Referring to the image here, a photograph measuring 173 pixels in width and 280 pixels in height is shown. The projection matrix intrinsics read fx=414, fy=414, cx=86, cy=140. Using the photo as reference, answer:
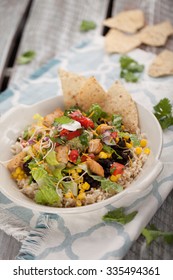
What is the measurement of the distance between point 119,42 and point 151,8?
104cm

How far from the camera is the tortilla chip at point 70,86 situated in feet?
12.5

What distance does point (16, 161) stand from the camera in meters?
3.32

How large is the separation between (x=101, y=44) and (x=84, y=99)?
5.31 ft

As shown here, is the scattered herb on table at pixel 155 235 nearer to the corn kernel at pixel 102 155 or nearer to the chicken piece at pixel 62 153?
the corn kernel at pixel 102 155

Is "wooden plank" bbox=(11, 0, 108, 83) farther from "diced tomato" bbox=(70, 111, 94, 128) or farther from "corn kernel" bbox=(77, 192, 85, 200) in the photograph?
"corn kernel" bbox=(77, 192, 85, 200)

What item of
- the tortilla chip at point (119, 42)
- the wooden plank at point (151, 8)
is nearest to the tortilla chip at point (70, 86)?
the tortilla chip at point (119, 42)

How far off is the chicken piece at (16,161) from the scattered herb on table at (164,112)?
1356 mm

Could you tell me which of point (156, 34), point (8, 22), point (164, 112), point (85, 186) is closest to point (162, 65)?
point (156, 34)

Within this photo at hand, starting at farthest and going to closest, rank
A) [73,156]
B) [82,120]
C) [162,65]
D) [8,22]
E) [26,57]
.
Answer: [8,22] < [26,57] < [162,65] < [82,120] < [73,156]

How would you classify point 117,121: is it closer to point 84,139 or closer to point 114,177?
point 84,139

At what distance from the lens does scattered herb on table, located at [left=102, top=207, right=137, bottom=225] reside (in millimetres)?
3072

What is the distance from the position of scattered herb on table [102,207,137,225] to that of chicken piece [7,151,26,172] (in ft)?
2.66
